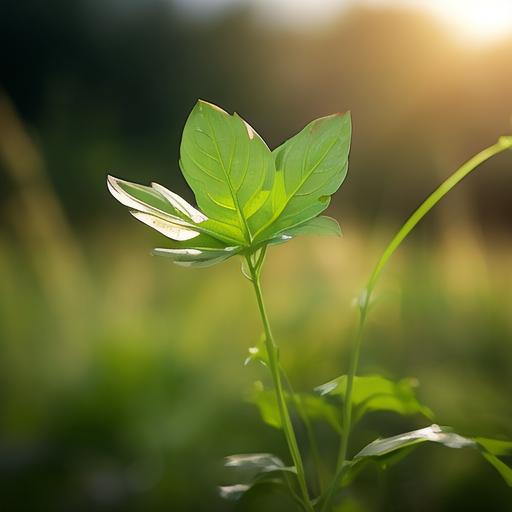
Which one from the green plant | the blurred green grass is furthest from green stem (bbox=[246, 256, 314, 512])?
the blurred green grass

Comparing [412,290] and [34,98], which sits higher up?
[34,98]

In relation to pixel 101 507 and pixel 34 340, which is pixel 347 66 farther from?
pixel 101 507

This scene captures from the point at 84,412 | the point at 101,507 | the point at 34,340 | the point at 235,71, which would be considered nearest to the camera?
the point at 101,507

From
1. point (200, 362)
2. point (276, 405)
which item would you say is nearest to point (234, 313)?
point (200, 362)

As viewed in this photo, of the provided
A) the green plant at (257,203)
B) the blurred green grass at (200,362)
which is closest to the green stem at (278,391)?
the green plant at (257,203)

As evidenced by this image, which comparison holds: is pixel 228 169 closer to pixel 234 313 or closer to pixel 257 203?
pixel 257 203

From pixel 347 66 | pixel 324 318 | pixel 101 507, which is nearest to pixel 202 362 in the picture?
pixel 324 318

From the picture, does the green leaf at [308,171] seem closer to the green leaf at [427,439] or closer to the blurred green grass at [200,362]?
the green leaf at [427,439]
